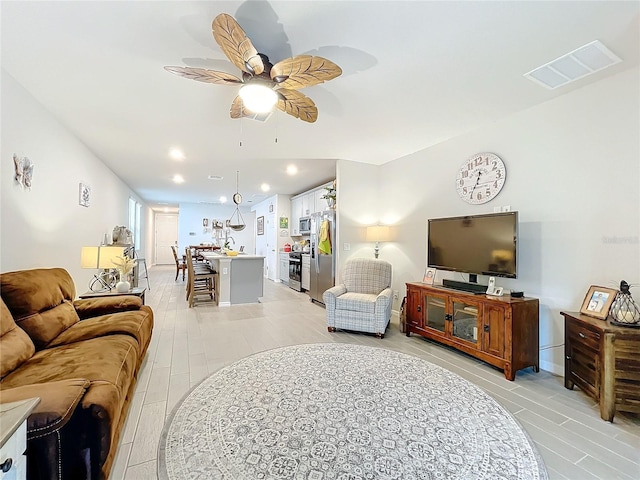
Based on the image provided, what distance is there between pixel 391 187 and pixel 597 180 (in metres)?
2.66

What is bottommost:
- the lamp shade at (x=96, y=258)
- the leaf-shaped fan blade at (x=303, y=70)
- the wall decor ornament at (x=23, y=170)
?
the lamp shade at (x=96, y=258)

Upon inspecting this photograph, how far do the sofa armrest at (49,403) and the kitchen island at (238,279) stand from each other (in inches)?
159

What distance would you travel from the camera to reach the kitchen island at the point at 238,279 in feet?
17.5

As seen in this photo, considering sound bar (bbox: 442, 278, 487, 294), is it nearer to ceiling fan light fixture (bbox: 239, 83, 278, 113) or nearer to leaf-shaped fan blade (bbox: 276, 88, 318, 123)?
leaf-shaped fan blade (bbox: 276, 88, 318, 123)

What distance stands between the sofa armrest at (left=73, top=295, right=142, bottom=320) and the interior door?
34.6 feet

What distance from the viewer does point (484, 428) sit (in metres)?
1.86

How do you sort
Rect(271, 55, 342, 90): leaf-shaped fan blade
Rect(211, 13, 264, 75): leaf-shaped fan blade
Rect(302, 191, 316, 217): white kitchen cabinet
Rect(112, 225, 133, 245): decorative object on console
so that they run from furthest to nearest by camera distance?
Rect(302, 191, 316, 217): white kitchen cabinet
Rect(112, 225, 133, 245): decorative object on console
Rect(271, 55, 342, 90): leaf-shaped fan blade
Rect(211, 13, 264, 75): leaf-shaped fan blade

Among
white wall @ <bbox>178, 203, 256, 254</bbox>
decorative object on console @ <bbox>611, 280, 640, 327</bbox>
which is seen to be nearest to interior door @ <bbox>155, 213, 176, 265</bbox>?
white wall @ <bbox>178, 203, 256, 254</bbox>

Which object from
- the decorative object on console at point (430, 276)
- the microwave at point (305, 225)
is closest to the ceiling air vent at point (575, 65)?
the decorative object on console at point (430, 276)

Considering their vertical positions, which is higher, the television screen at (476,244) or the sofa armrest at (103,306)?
the television screen at (476,244)

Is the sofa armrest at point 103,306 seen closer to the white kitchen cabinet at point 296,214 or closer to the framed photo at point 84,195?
the framed photo at point 84,195

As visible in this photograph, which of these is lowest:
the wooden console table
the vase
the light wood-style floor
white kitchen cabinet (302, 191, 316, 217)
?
the light wood-style floor

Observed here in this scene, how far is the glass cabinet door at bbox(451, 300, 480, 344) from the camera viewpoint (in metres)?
2.95

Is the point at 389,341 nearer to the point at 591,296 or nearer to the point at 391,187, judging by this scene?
the point at 591,296
